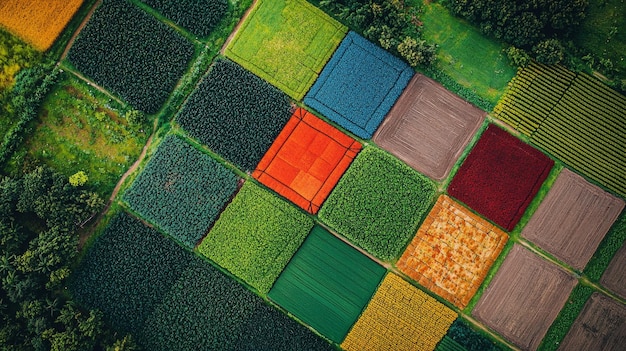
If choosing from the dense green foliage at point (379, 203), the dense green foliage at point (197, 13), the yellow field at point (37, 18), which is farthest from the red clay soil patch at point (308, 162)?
the yellow field at point (37, 18)

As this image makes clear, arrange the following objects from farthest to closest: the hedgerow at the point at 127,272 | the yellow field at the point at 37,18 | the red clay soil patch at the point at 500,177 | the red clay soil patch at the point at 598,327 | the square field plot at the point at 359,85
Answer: the yellow field at the point at 37,18, the square field plot at the point at 359,85, the hedgerow at the point at 127,272, the red clay soil patch at the point at 500,177, the red clay soil patch at the point at 598,327

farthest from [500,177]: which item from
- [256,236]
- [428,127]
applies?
[256,236]

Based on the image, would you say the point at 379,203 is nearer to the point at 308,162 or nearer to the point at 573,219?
the point at 308,162

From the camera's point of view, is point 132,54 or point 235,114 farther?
point 132,54

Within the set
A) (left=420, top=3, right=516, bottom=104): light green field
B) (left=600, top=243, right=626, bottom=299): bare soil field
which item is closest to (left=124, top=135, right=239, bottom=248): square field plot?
(left=420, top=3, right=516, bottom=104): light green field

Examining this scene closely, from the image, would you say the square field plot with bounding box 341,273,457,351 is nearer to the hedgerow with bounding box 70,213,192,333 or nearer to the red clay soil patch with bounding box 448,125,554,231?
the red clay soil patch with bounding box 448,125,554,231

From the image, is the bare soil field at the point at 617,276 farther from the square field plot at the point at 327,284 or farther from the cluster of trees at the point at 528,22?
the square field plot at the point at 327,284
